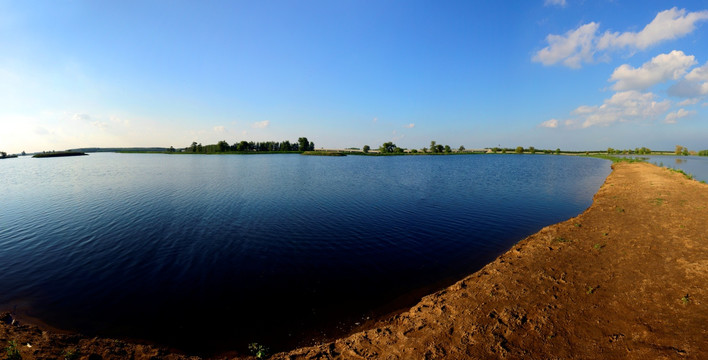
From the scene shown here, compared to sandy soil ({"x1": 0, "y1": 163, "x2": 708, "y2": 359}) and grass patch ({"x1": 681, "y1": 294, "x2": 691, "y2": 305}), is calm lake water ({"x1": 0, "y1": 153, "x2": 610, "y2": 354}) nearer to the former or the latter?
sandy soil ({"x1": 0, "y1": 163, "x2": 708, "y2": 359})

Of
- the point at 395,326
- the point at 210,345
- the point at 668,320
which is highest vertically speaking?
the point at 668,320

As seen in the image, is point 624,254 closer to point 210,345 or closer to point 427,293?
point 427,293

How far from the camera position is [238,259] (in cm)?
1823

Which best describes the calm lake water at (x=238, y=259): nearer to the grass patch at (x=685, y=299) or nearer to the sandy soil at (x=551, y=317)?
the sandy soil at (x=551, y=317)

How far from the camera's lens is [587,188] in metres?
47.8

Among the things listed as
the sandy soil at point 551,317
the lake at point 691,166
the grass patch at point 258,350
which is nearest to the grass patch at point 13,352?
the sandy soil at point 551,317

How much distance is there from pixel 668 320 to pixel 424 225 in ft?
54.8

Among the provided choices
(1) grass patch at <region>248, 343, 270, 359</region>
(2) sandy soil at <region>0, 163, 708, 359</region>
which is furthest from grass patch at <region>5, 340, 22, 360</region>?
(1) grass patch at <region>248, 343, 270, 359</region>

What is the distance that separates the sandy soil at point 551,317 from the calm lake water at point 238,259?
1.77 metres

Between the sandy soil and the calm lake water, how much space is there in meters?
1.77

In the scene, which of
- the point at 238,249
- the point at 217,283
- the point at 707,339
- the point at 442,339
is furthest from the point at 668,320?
the point at 238,249

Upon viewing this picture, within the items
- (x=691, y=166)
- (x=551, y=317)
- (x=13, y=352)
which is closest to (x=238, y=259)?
A: (x=13, y=352)

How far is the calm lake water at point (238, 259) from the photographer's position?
12062 millimetres

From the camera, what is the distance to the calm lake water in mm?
12062
